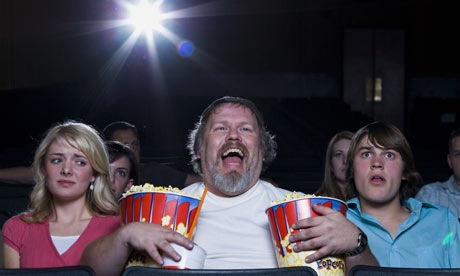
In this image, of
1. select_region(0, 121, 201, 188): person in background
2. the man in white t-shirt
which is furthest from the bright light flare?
the man in white t-shirt

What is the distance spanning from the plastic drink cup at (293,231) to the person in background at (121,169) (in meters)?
1.23

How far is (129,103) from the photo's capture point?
936cm

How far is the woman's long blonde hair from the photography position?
5.64 ft

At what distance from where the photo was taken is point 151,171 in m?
3.11

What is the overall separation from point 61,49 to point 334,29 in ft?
18.3

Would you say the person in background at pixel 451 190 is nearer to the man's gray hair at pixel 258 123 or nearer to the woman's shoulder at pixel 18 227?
the man's gray hair at pixel 258 123

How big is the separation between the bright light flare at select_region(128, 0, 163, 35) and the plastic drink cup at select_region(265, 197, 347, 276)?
903 centimetres

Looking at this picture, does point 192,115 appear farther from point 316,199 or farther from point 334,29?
point 316,199

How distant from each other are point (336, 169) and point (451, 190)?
0.61 m

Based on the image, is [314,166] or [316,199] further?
[314,166]

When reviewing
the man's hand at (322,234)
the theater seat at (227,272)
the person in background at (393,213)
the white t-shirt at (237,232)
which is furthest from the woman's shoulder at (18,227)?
the person in background at (393,213)

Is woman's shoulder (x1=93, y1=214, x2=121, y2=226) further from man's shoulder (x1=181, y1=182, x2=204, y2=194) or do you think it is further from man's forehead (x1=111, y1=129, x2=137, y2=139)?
man's forehead (x1=111, y1=129, x2=137, y2=139)

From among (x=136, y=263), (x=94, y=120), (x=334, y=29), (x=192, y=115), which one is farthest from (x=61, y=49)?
(x=136, y=263)

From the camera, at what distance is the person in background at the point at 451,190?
8.93 ft
